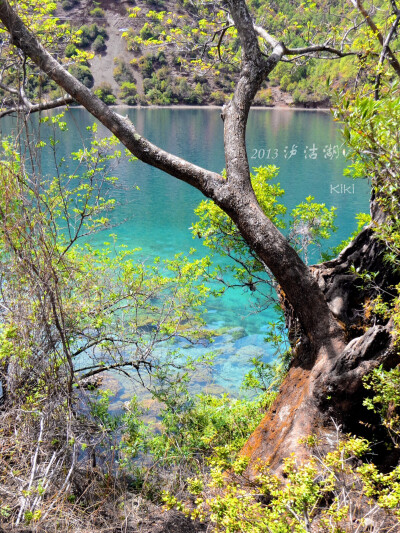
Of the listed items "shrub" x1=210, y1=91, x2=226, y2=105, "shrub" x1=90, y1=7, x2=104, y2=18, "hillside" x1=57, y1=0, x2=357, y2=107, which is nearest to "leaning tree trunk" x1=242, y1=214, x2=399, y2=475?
"hillside" x1=57, y1=0, x2=357, y2=107

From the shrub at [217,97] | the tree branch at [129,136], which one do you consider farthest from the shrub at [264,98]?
the tree branch at [129,136]

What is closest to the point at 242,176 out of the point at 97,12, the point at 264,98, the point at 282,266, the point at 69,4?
the point at 282,266

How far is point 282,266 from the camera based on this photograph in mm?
3857

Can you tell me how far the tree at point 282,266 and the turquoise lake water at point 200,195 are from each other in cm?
72

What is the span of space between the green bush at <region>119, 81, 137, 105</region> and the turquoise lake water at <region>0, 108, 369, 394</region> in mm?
43172

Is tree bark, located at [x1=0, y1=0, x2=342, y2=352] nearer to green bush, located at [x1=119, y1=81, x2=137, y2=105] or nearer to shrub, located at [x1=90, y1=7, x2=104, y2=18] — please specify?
green bush, located at [x1=119, y1=81, x2=137, y2=105]

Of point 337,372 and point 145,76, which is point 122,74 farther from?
point 337,372

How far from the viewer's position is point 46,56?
3916mm

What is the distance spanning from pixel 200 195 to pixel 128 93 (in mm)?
71309

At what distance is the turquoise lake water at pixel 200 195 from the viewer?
36.3 feet

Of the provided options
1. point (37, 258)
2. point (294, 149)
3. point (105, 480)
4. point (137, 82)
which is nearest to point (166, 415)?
point (105, 480)

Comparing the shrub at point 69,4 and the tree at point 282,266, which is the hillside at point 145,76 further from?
the tree at point 282,266

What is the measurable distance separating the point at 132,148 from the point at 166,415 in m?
3.17

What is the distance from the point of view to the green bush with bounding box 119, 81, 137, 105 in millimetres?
83319
